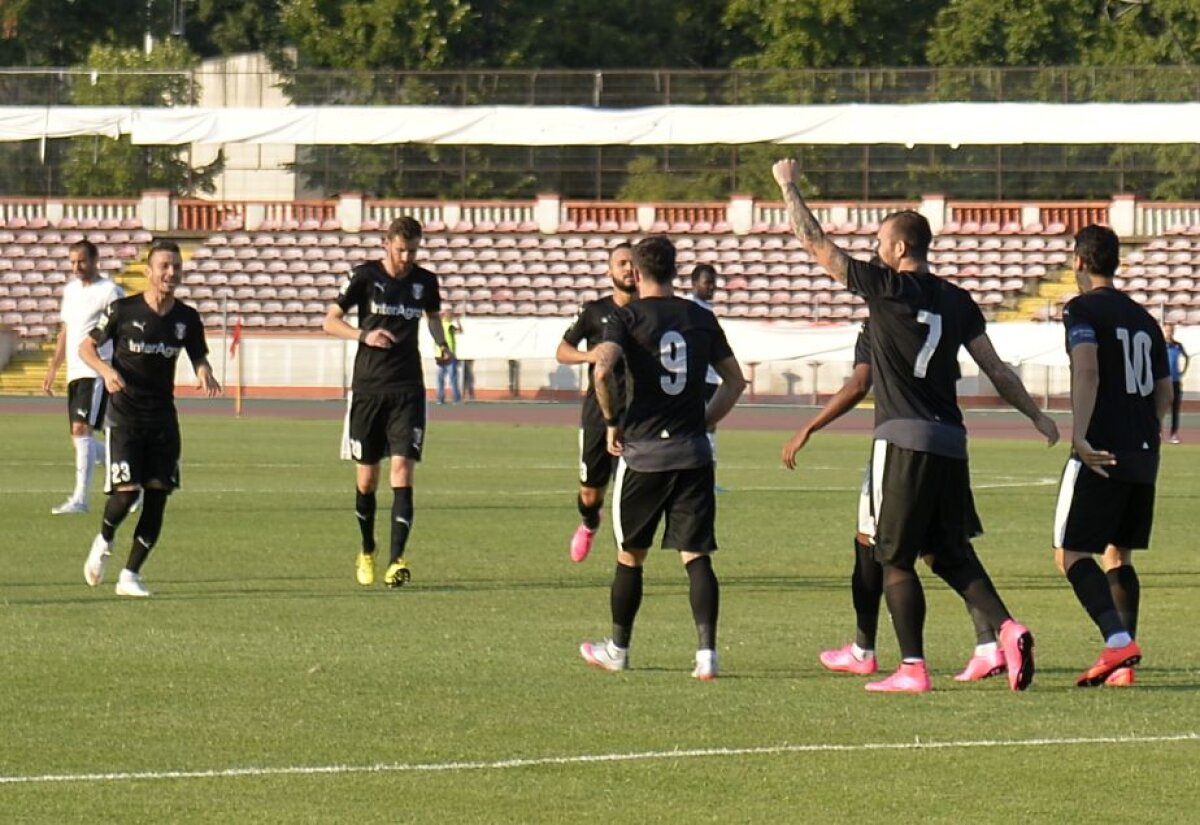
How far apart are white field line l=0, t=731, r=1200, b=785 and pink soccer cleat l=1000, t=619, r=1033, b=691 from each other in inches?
33.9

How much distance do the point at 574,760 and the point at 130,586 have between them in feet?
20.1

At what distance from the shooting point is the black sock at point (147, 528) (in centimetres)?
1411

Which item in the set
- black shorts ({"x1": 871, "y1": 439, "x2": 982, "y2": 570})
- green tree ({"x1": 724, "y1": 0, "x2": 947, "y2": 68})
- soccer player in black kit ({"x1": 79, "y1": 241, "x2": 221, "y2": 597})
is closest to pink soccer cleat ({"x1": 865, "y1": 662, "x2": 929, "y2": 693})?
black shorts ({"x1": 871, "y1": 439, "x2": 982, "y2": 570})

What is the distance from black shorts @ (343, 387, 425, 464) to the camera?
1482 centimetres

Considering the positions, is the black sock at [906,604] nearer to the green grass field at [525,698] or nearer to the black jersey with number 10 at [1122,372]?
the green grass field at [525,698]

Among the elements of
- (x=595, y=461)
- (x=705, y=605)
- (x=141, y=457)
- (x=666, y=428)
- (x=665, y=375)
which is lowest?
(x=705, y=605)

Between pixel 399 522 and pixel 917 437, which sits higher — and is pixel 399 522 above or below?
below

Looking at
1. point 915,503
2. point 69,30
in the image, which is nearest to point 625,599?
point 915,503

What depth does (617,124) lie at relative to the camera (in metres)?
55.2

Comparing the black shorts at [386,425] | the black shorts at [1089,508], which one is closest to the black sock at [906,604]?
the black shorts at [1089,508]

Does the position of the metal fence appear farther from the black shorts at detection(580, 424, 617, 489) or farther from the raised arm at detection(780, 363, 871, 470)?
the raised arm at detection(780, 363, 871, 470)

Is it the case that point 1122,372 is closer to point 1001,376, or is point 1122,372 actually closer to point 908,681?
point 1001,376

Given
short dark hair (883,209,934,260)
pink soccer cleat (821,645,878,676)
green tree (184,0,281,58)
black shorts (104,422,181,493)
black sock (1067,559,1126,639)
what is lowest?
pink soccer cleat (821,645,878,676)

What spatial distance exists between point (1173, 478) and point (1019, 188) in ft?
101
